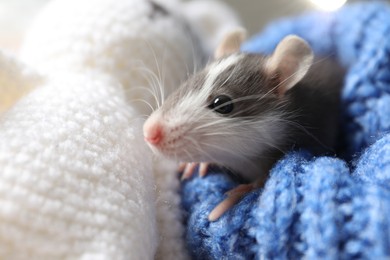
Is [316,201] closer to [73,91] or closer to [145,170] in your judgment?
[145,170]

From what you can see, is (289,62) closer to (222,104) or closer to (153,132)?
(222,104)

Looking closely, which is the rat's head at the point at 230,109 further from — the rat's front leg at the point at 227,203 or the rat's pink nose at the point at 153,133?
A: the rat's front leg at the point at 227,203

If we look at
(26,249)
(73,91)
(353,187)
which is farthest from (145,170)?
(353,187)

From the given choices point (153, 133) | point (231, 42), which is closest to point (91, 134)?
point (153, 133)

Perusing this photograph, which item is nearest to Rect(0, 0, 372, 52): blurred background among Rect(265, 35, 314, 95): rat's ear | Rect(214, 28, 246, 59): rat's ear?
Rect(214, 28, 246, 59): rat's ear

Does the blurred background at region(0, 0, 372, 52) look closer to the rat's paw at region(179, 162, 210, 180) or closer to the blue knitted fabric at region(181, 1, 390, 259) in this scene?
the blue knitted fabric at region(181, 1, 390, 259)

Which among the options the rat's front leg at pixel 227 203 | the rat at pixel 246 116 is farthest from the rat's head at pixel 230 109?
the rat's front leg at pixel 227 203

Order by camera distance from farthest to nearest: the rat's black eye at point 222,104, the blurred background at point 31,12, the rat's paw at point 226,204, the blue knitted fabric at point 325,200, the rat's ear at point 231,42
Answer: the blurred background at point 31,12 → the rat's ear at point 231,42 → the rat's black eye at point 222,104 → the rat's paw at point 226,204 → the blue knitted fabric at point 325,200
